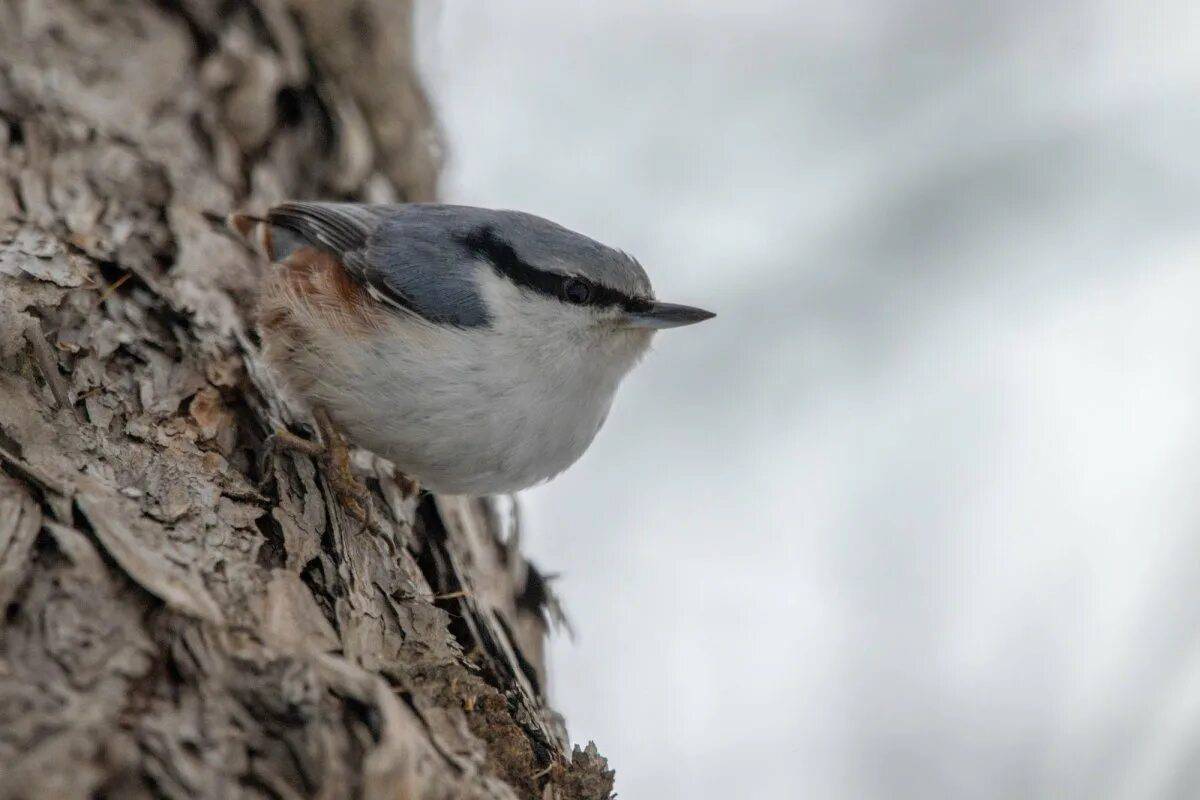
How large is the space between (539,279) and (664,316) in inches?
10.8

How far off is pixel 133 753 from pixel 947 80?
3816 mm

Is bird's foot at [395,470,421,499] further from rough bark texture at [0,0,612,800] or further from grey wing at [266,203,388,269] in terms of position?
grey wing at [266,203,388,269]

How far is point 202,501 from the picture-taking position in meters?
1.77

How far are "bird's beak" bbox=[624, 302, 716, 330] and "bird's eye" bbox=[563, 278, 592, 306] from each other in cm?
10

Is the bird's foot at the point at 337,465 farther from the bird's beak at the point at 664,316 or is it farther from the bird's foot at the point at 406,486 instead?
the bird's beak at the point at 664,316

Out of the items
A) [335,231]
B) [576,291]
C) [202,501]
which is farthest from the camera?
[335,231]

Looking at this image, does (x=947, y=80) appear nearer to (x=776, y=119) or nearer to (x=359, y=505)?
(x=776, y=119)

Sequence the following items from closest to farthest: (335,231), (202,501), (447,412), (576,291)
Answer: (202,501)
(447,412)
(576,291)
(335,231)

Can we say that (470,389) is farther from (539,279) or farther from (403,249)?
(403,249)

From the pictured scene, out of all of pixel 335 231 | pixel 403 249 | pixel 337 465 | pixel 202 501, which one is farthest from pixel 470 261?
pixel 202 501

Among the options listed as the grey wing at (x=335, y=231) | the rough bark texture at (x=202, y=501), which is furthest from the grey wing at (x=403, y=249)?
the rough bark texture at (x=202, y=501)

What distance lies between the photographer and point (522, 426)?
223cm

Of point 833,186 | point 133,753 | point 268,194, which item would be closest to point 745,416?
point 833,186

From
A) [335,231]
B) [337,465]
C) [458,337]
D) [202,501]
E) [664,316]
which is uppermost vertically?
[335,231]
